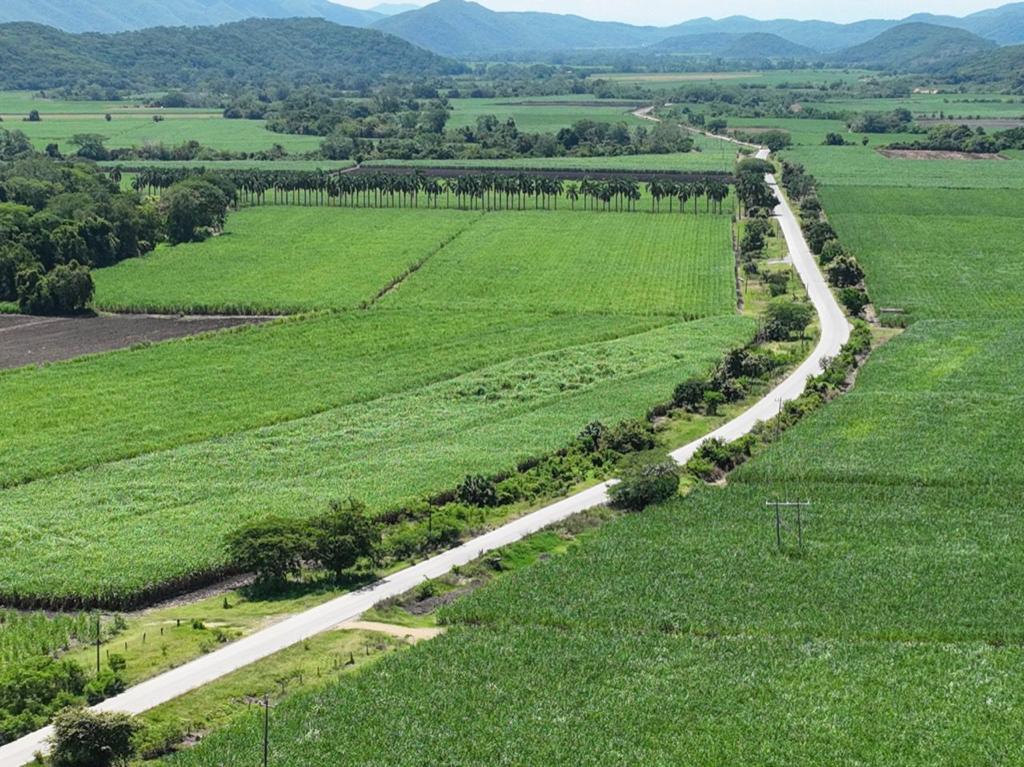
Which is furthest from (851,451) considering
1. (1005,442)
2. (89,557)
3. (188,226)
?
(188,226)

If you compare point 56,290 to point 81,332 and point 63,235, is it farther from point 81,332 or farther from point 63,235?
point 63,235

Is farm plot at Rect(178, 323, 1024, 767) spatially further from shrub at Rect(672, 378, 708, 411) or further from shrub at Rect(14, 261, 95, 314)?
shrub at Rect(14, 261, 95, 314)

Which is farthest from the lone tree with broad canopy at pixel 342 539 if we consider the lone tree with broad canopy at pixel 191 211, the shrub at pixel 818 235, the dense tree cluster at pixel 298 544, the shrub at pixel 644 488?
the lone tree with broad canopy at pixel 191 211

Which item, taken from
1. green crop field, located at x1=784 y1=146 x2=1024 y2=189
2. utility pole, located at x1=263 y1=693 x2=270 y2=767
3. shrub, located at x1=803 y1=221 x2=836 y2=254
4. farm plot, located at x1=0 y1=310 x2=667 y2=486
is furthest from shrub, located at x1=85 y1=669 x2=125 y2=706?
green crop field, located at x1=784 y1=146 x2=1024 y2=189

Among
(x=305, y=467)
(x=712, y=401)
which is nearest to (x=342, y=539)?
(x=305, y=467)

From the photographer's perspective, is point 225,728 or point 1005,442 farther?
point 1005,442

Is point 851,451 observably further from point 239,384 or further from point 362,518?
point 239,384
